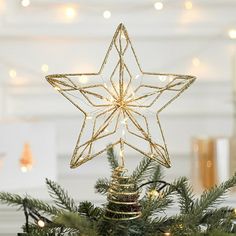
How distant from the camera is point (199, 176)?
3.34 ft

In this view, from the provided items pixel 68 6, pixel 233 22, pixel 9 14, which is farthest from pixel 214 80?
pixel 9 14

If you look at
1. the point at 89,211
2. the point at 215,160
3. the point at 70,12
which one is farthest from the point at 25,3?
the point at 89,211

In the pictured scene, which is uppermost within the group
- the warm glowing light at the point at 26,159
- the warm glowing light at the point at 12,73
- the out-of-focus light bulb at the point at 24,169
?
the warm glowing light at the point at 12,73

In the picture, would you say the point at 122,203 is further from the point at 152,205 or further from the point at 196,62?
the point at 196,62

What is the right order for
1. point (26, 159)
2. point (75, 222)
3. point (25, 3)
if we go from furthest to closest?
point (25, 3)
point (26, 159)
point (75, 222)

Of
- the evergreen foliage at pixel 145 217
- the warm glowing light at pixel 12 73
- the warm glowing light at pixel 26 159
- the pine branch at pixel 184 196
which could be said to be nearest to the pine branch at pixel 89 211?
the evergreen foliage at pixel 145 217

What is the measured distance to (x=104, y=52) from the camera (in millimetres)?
1062

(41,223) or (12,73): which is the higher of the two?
(12,73)

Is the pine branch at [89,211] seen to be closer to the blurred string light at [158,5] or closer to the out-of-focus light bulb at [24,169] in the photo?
the out-of-focus light bulb at [24,169]

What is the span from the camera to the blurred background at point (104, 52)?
1.04 meters

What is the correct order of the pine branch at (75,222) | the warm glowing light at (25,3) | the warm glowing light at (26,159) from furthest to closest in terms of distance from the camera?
the warm glowing light at (25,3), the warm glowing light at (26,159), the pine branch at (75,222)

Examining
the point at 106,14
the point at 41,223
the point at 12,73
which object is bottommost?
the point at 41,223

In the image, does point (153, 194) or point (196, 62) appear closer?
point (153, 194)

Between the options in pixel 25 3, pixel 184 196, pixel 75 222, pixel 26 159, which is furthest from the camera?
pixel 25 3
